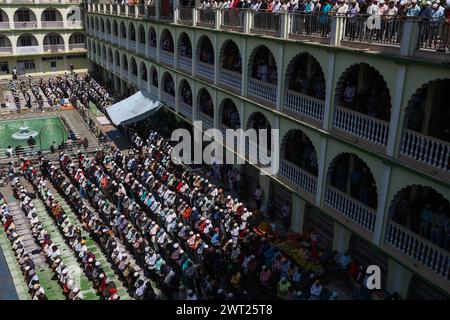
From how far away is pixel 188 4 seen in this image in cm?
3070

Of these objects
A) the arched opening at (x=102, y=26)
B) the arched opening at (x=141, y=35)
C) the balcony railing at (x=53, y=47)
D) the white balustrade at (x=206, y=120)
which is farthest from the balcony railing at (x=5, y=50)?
the white balustrade at (x=206, y=120)

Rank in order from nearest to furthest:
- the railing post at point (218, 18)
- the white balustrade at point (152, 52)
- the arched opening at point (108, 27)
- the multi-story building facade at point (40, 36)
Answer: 1. the railing post at point (218, 18)
2. the white balustrade at point (152, 52)
3. the arched opening at point (108, 27)
4. the multi-story building facade at point (40, 36)

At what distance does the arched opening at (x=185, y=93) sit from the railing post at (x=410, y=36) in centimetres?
1788

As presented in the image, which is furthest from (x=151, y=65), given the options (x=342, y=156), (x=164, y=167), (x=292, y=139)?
(x=342, y=156)

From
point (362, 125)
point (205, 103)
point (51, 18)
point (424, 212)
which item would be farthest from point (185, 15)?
point (51, 18)

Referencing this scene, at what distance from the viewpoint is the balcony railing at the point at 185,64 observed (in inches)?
1128

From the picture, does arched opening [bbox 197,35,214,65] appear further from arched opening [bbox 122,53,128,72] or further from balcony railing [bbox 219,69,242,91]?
arched opening [bbox 122,53,128,72]

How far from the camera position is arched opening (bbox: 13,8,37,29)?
5275cm

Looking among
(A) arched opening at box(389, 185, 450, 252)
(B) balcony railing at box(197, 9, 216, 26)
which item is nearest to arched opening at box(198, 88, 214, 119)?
(B) balcony railing at box(197, 9, 216, 26)

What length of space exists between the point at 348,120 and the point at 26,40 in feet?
160

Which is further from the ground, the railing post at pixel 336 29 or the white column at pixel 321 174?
the railing post at pixel 336 29

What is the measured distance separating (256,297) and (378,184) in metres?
5.71

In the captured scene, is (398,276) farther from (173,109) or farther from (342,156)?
(173,109)

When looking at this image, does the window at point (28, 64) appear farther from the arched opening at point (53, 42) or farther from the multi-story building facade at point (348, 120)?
the multi-story building facade at point (348, 120)
